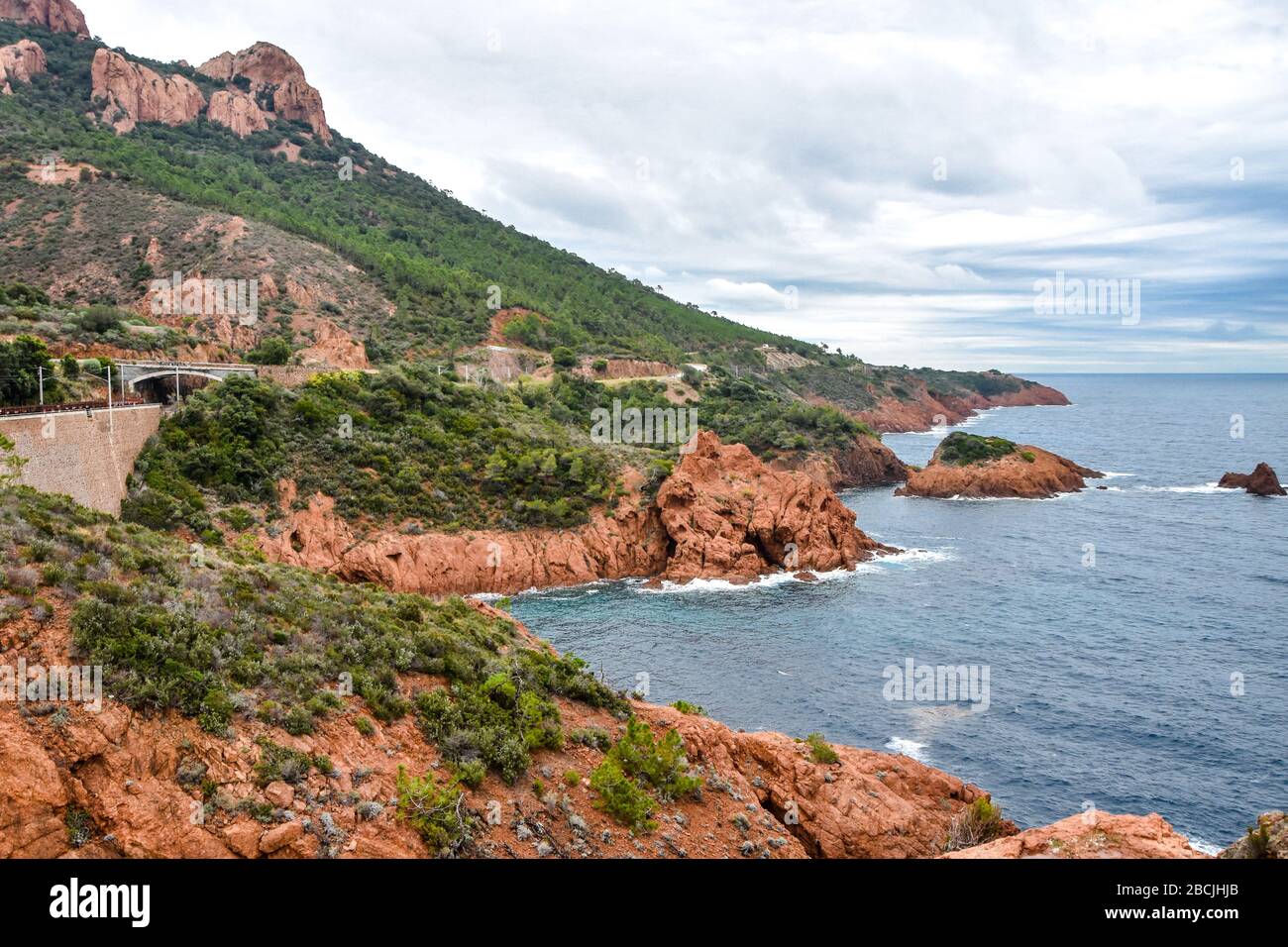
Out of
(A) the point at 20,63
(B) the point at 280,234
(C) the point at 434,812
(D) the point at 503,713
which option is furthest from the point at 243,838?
(A) the point at 20,63

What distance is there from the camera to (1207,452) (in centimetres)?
11144

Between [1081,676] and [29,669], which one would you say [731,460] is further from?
[29,669]

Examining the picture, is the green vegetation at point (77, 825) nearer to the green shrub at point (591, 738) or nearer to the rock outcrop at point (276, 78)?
the green shrub at point (591, 738)

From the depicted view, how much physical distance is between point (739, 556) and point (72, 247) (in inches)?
Answer: 2417

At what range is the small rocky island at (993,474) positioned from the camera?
81.4 metres

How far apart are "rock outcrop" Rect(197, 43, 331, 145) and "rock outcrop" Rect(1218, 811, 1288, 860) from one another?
140707 millimetres

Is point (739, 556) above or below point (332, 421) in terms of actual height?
below

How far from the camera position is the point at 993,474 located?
82.1 m

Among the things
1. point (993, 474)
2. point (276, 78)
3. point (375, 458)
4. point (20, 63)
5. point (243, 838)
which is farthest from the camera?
point (276, 78)

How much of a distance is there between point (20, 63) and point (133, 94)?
12418 mm

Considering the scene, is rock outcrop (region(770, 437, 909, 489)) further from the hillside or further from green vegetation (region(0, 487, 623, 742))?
green vegetation (region(0, 487, 623, 742))

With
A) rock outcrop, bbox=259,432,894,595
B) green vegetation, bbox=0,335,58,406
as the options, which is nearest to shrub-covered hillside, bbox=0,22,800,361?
rock outcrop, bbox=259,432,894,595

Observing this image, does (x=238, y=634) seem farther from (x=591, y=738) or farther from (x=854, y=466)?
(x=854, y=466)
